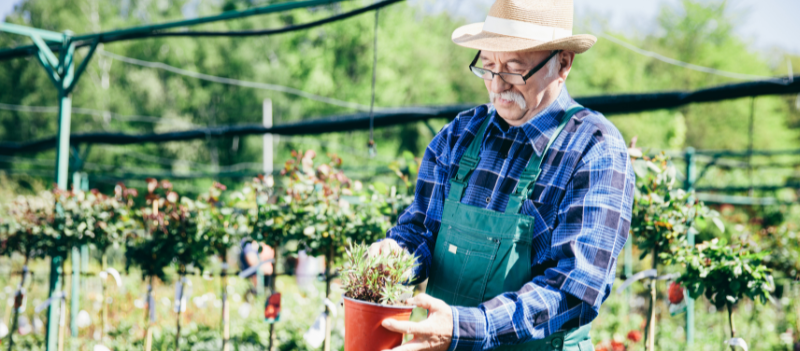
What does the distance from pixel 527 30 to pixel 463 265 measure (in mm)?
651

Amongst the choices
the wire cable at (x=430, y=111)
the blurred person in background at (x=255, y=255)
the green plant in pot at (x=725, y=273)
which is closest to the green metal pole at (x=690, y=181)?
the wire cable at (x=430, y=111)

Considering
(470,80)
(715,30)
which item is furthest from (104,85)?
(715,30)

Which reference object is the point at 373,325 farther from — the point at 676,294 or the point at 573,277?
the point at 676,294

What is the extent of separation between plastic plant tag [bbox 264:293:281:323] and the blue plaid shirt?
4.51 ft

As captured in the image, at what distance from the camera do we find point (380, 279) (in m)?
1.34

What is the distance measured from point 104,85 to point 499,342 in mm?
21115

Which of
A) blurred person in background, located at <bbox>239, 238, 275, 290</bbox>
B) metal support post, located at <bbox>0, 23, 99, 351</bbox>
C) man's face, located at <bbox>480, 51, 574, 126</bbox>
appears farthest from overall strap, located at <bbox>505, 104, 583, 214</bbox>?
metal support post, located at <bbox>0, 23, 99, 351</bbox>

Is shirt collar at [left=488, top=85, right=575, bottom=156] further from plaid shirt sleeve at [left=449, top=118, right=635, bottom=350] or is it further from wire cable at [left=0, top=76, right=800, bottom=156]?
wire cable at [left=0, top=76, right=800, bottom=156]

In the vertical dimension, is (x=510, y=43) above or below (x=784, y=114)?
below

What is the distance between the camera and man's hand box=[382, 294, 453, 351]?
3.87ft

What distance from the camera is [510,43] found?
1.42m

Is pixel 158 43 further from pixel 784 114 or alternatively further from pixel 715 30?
pixel 784 114

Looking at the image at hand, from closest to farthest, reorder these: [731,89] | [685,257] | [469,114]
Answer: [469,114]
[685,257]
[731,89]

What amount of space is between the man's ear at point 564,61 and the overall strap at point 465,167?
260 mm
